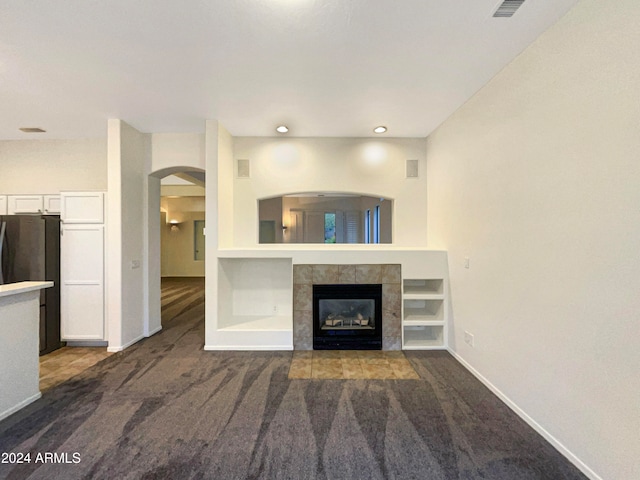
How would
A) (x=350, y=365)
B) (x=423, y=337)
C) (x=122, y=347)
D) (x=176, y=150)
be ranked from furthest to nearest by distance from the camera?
(x=176, y=150) → (x=423, y=337) → (x=122, y=347) → (x=350, y=365)

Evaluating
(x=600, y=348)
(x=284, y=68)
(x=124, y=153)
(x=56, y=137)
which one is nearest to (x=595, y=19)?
(x=600, y=348)

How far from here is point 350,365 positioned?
10.9 feet

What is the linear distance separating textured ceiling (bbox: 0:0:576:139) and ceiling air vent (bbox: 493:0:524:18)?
41 millimetres

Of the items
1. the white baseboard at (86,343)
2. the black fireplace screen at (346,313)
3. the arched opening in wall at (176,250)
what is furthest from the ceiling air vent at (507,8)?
the white baseboard at (86,343)

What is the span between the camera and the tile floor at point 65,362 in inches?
118

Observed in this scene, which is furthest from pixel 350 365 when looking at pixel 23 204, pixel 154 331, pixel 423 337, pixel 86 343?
pixel 23 204

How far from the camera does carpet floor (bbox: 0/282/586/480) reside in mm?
1824

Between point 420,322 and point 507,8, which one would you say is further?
point 420,322

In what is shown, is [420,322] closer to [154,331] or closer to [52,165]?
[154,331]

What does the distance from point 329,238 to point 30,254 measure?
3.75m

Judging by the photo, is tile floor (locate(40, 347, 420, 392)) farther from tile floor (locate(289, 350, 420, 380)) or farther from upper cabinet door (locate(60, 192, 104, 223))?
upper cabinet door (locate(60, 192, 104, 223))

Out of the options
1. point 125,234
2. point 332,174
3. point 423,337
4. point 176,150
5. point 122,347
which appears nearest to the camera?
point 122,347

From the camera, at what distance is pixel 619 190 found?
1.61 meters

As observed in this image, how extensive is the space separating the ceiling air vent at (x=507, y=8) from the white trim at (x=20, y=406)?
15.2 ft
